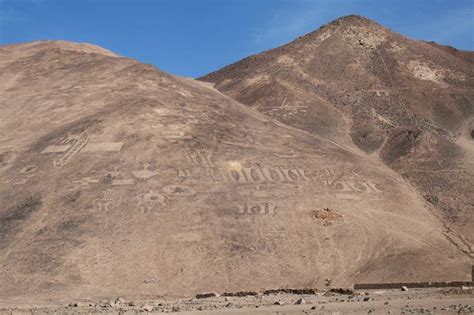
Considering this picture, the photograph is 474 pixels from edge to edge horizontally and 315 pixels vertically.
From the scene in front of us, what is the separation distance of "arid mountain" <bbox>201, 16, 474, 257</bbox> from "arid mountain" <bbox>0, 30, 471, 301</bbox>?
2.09 metres

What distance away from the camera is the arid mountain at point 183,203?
88.2ft

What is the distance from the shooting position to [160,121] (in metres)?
37.0

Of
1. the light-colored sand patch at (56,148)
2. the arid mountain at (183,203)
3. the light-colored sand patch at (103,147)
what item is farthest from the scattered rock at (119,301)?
the light-colored sand patch at (56,148)

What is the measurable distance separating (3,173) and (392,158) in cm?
1975

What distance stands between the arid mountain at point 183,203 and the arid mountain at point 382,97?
6.86ft

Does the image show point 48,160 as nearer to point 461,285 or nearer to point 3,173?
point 3,173

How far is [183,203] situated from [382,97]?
23.6 metres

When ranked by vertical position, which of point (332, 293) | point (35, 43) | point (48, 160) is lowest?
point (332, 293)

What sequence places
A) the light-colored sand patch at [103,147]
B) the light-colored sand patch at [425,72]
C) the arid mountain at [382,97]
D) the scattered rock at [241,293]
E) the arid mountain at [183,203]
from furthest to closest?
the light-colored sand patch at [425,72] → the arid mountain at [382,97] → the light-colored sand patch at [103,147] → the arid mountain at [183,203] → the scattered rock at [241,293]

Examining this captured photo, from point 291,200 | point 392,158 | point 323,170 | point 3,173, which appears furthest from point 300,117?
point 3,173

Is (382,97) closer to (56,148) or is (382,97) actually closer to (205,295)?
(56,148)

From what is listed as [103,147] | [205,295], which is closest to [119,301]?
[205,295]

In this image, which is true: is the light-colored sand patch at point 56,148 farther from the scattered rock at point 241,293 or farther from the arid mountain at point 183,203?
the scattered rock at point 241,293

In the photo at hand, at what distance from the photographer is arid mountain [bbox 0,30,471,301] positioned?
26.9 metres
